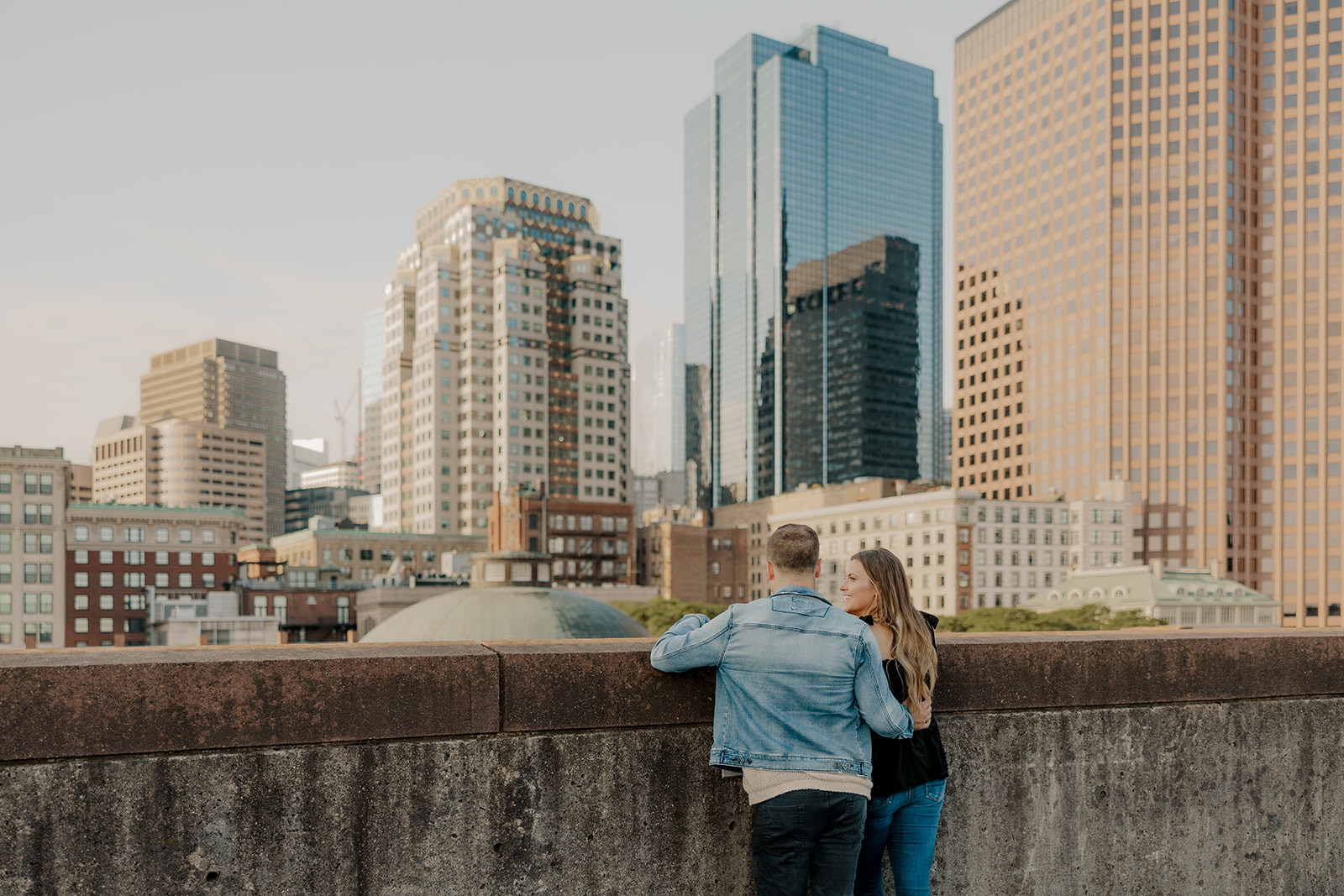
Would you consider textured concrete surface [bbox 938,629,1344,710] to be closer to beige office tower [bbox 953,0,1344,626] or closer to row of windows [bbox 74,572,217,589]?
row of windows [bbox 74,572,217,589]

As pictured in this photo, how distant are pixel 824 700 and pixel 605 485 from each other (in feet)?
573

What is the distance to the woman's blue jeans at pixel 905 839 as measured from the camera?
493 centimetres

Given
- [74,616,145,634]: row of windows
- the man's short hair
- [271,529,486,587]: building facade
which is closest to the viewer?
the man's short hair

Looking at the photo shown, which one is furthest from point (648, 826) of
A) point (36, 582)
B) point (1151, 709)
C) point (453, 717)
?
point (36, 582)

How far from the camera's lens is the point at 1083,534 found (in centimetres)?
13875

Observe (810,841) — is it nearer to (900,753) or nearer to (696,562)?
(900,753)

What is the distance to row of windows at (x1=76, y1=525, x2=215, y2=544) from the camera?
117 m

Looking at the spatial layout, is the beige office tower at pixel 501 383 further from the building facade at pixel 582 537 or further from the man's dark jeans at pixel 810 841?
the man's dark jeans at pixel 810 841

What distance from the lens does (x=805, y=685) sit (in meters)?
4.40

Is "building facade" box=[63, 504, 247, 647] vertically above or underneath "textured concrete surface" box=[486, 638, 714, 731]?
underneath

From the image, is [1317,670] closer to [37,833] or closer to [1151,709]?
[1151,709]

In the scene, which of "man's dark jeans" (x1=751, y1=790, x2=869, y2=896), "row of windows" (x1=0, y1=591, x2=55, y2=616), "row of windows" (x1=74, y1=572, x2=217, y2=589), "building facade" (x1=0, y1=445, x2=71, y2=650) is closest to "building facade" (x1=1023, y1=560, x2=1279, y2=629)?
"row of windows" (x1=74, y1=572, x2=217, y2=589)

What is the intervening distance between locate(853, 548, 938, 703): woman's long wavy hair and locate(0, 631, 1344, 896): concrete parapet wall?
3.19 feet

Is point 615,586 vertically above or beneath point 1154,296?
beneath
